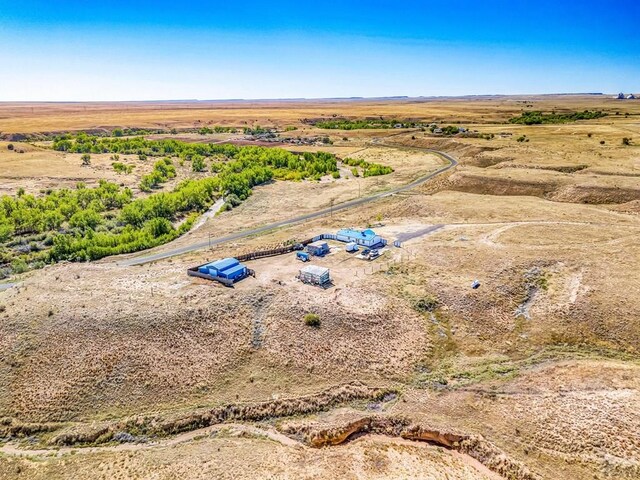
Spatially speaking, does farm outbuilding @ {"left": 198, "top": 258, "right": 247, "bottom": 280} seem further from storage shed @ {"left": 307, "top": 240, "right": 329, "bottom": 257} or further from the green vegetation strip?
the green vegetation strip

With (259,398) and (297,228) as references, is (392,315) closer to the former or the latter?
(259,398)

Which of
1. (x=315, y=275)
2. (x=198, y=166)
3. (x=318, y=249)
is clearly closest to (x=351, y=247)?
(x=318, y=249)

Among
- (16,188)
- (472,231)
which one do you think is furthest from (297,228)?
(16,188)

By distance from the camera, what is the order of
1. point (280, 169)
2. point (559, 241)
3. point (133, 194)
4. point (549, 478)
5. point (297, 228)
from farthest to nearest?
point (280, 169)
point (133, 194)
point (297, 228)
point (559, 241)
point (549, 478)

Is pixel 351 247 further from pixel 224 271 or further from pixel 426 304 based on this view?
pixel 224 271

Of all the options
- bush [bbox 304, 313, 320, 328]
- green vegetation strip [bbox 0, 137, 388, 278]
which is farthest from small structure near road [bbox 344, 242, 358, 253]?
green vegetation strip [bbox 0, 137, 388, 278]

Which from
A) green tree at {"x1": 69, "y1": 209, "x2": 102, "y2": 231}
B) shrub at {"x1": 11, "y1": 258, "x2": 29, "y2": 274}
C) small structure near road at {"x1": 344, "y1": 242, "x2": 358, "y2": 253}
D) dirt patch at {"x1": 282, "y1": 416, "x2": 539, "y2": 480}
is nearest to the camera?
dirt patch at {"x1": 282, "y1": 416, "x2": 539, "y2": 480}
